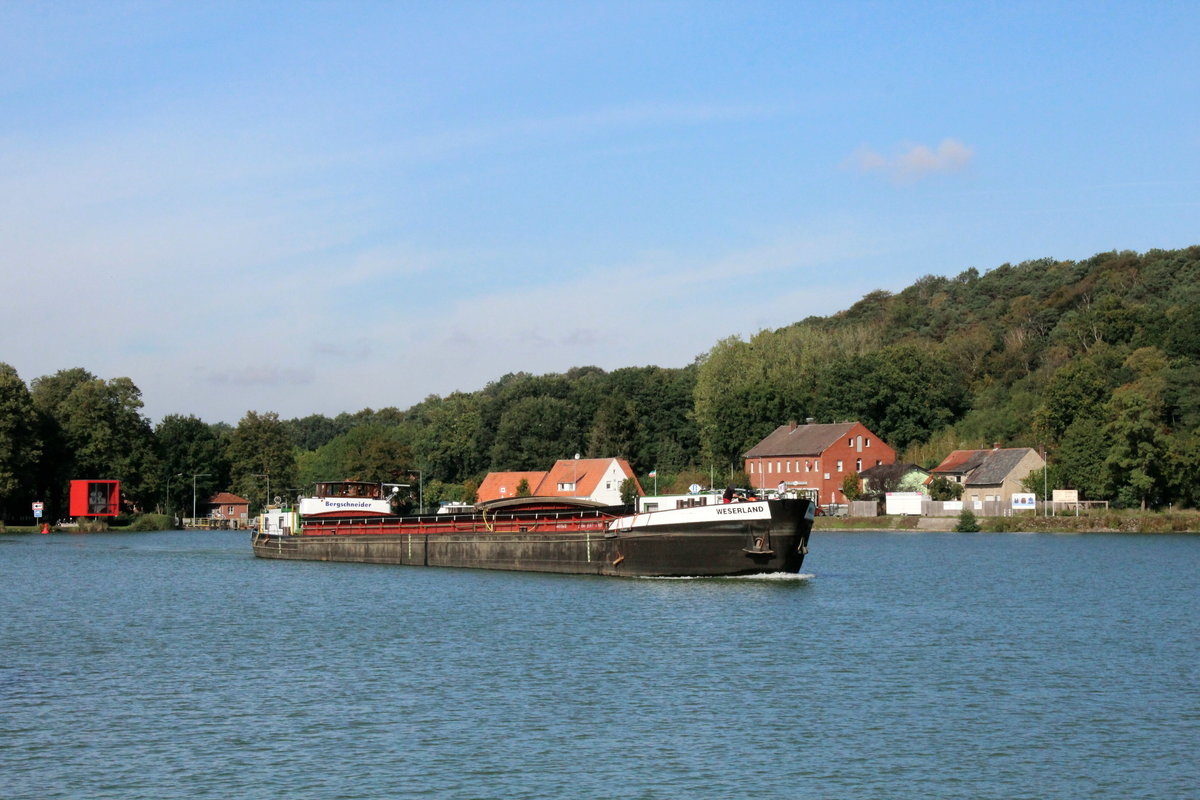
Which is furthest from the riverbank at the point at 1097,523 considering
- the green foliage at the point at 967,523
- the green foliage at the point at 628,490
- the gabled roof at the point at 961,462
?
the green foliage at the point at 628,490

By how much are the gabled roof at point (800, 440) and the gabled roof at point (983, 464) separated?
383 inches

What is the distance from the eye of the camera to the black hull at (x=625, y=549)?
144 ft

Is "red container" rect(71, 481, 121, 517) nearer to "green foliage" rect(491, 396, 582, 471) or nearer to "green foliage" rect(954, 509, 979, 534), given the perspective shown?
"green foliage" rect(491, 396, 582, 471)

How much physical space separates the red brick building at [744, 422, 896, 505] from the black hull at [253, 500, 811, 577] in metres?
51.3

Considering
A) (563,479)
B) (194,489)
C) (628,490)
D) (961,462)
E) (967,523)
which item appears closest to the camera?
(967,523)

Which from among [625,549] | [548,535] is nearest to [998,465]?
[548,535]

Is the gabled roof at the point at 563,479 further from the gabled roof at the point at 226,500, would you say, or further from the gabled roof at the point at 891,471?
the gabled roof at the point at 226,500

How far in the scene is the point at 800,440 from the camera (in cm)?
11188

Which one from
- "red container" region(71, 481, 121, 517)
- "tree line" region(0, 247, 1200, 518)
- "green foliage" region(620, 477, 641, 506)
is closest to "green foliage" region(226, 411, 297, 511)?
"tree line" region(0, 247, 1200, 518)

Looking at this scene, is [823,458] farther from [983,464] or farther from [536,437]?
[536,437]

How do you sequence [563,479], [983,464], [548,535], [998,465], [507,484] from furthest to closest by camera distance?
1. [507,484]
2. [563,479]
3. [983,464]
4. [998,465]
5. [548,535]

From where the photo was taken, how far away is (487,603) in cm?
4169

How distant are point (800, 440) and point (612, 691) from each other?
289 feet

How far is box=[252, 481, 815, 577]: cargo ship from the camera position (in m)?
43.9
